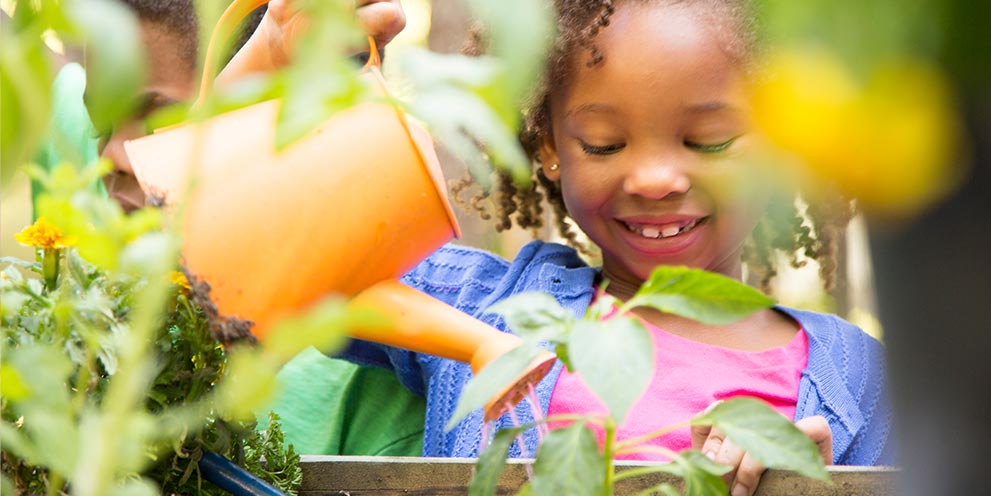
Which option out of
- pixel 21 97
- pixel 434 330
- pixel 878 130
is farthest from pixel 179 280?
pixel 878 130

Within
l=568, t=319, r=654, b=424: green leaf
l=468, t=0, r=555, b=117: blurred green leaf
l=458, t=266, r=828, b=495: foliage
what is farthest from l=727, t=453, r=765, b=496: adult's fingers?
l=468, t=0, r=555, b=117: blurred green leaf

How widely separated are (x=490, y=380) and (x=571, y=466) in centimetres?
6

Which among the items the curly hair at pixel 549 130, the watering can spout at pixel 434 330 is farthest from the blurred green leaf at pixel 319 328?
the curly hair at pixel 549 130

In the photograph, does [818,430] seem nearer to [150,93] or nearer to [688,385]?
[688,385]

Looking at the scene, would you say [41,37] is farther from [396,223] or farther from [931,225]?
[396,223]

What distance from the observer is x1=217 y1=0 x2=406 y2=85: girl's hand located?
110 cm

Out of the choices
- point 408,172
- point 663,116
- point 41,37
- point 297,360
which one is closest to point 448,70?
point 41,37

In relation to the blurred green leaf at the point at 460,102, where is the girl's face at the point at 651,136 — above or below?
below

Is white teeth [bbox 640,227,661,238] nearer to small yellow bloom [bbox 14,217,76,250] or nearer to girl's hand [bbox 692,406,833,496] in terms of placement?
girl's hand [bbox 692,406,833,496]

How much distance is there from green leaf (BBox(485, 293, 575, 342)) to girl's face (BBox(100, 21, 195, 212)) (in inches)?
46.5

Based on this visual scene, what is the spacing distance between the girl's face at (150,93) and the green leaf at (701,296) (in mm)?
1229

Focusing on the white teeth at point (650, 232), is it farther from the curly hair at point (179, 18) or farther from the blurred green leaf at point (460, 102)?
the blurred green leaf at point (460, 102)

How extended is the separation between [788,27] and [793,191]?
0.05m

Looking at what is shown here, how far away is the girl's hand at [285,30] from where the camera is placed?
110cm
